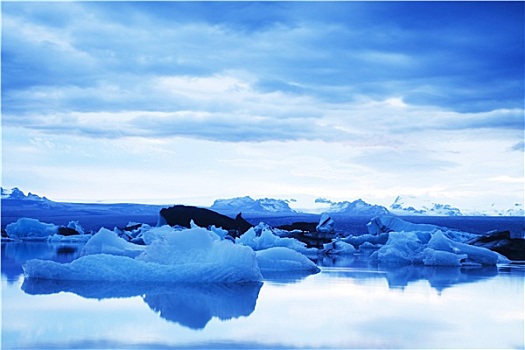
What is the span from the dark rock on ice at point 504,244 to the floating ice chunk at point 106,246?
28.4 feet

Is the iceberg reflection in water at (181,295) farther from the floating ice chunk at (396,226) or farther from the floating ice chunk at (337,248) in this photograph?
the floating ice chunk at (396,226)

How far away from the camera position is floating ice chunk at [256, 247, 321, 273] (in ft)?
35.7

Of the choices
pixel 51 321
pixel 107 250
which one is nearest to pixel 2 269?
pixel 107 250

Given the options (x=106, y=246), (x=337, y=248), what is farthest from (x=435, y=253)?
(x=106, y=246)

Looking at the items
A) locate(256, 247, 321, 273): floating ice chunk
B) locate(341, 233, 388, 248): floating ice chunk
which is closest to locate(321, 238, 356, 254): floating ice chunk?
locate(341, 233, 388, 248): floating ice chunk

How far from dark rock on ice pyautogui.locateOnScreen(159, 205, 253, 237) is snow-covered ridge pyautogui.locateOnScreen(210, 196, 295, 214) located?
84.6 m

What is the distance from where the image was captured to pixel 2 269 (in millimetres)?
10125

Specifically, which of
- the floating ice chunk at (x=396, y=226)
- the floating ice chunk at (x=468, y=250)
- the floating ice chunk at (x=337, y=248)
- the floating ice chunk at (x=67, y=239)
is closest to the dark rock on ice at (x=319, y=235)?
the floating ice chunk at (x=396, y=226)

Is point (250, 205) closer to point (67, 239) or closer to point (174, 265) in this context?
point (67, 239)

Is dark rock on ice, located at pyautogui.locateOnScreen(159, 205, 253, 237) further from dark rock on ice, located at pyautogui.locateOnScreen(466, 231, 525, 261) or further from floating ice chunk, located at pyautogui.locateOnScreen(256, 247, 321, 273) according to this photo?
floating ice chunk, located at pyautogui.locateOnScreen(256, 247, 321, 273)

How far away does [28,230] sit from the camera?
25703 millimetres

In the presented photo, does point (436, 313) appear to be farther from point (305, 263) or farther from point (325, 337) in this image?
point (305, 263)

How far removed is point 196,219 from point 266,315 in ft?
68.3

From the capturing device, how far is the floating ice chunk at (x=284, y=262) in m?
10.9
